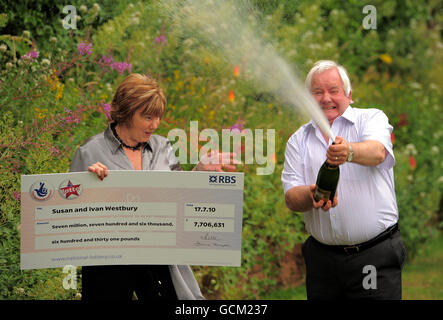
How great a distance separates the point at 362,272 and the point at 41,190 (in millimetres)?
1675

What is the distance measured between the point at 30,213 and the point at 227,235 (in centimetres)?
101

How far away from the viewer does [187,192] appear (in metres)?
3.27

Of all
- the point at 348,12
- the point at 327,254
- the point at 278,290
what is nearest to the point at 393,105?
Answer: the point at 348,12

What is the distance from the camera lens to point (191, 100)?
17.9 feet

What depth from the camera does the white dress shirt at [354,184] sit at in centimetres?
327

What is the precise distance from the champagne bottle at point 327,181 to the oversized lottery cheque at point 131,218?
44 cm

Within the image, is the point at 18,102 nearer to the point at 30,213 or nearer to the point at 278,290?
the point at 30,213

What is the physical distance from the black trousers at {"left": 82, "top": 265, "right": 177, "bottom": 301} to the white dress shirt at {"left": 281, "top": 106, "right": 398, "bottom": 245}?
2.71 ft

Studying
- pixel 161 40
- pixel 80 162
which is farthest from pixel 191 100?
pixel 80 162

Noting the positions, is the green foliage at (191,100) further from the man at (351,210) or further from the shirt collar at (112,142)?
the man at (351,210)

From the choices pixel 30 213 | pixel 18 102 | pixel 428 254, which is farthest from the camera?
pixel 428 254

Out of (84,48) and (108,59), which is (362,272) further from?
(108,59)

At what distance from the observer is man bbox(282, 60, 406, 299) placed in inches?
128

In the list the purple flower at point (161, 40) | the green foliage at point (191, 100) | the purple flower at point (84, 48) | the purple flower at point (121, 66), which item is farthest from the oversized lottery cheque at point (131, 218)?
the purple flower at point (161, 40)
